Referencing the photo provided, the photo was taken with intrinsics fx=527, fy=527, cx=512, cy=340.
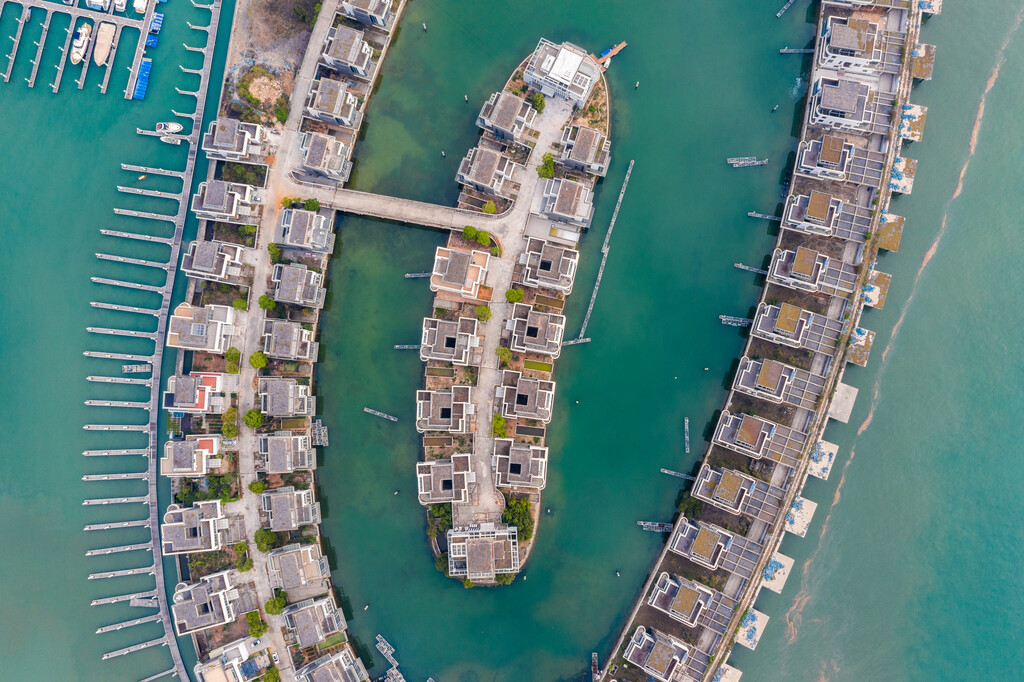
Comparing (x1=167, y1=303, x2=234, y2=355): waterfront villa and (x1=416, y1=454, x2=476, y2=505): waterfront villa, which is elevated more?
(x1=167, y1=303, x2=234, y2=355): waterfront villa

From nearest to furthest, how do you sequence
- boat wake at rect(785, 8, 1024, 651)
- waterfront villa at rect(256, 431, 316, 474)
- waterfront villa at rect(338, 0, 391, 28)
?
1. waterfront villa at rect(256, 431, 316, 474)
2. waterfront villa at rect(338, 0, 391, 28)
3. boat wake at rect(785, 8, 1024, 651)

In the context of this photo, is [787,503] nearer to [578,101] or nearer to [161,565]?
[578,101]

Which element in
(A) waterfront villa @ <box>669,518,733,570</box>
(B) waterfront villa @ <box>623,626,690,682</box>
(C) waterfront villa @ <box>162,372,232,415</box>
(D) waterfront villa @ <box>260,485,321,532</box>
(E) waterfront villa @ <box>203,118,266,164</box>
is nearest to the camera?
(B) waterfront villa @ <box>623,626,690,682</box>

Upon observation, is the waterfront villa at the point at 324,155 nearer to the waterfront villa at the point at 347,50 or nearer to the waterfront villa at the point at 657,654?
the waterfront villa at the point at 347,50

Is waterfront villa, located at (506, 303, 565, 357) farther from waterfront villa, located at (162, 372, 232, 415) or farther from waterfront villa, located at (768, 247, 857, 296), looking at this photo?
waterfront villa, located at (162, 372, 232, 415)

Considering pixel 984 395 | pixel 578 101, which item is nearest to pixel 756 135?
pixel 578 101

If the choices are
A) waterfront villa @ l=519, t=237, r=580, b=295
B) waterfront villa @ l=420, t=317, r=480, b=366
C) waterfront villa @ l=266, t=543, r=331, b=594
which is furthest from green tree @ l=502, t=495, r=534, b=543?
waterfront villa @ l=519, t=237, r=580, b=295

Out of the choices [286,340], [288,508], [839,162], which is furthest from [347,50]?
[839,162]
